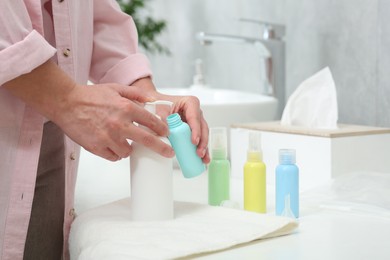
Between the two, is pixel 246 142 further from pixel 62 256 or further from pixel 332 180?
pixel 62 256

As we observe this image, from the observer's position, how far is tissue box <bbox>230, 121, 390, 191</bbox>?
136cm

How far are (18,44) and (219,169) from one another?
43cm

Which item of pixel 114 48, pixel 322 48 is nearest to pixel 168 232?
pixel 114 48

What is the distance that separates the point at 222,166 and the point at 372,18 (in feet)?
2.12

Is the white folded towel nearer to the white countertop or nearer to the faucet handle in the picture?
the white countertop

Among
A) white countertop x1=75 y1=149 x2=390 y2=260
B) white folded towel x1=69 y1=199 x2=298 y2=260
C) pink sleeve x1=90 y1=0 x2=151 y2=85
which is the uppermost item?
pink sleeve x1=90 y1=0 x2=151 y2=85

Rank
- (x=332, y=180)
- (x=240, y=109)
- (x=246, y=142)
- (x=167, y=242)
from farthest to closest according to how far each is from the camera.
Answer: (x=240, y=109)
(x=246, y=142)
(x=332, y=180)
(x=167, y=242)

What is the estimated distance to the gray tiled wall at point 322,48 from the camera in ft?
5.33

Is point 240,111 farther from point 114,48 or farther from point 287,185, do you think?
point 287,185

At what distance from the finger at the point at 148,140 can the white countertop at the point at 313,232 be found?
179mm

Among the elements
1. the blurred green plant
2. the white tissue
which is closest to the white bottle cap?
the white tissue

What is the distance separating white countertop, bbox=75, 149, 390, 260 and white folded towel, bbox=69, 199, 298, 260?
0.02m

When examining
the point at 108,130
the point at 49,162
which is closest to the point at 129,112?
the point at 108,130

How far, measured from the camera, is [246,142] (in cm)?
155
